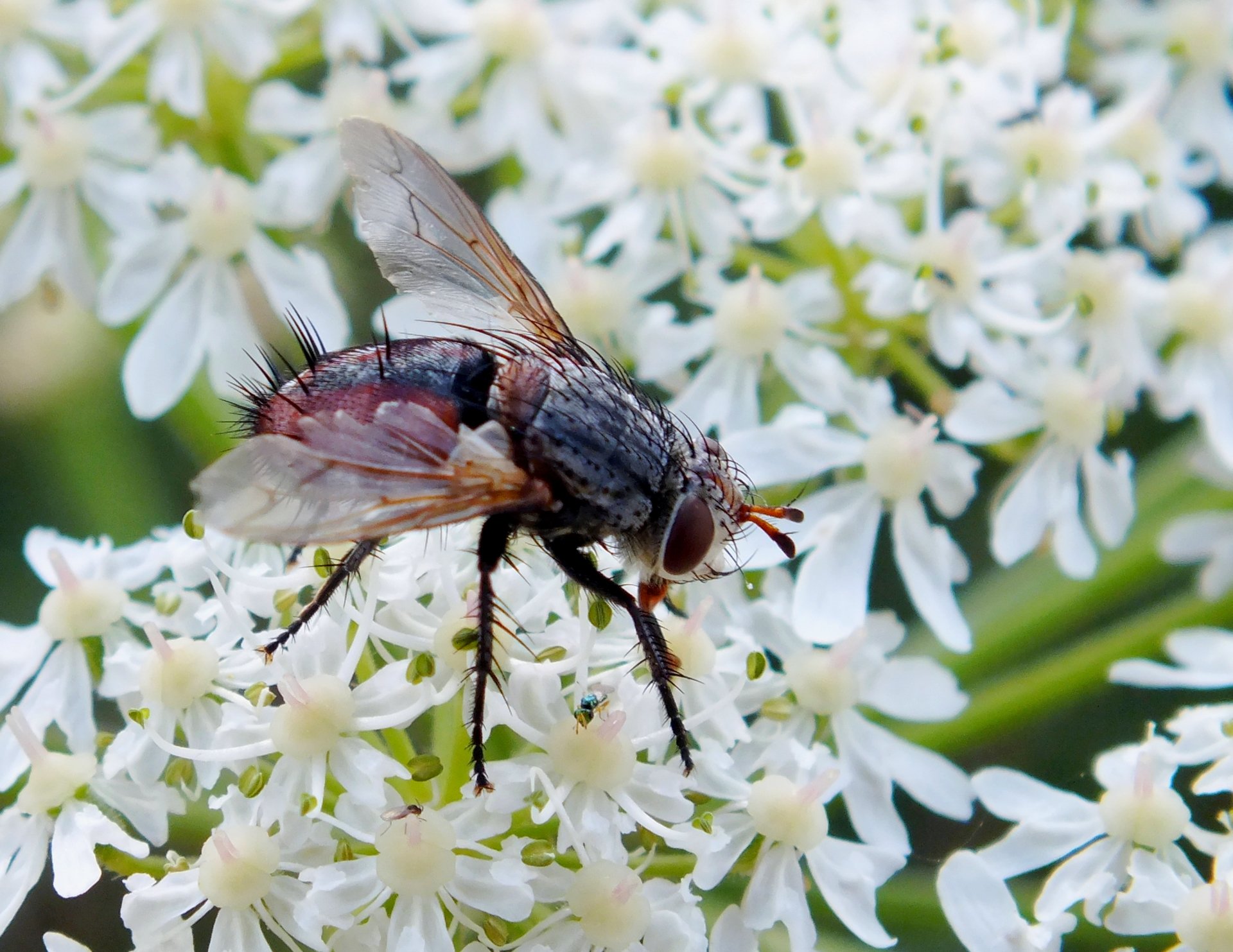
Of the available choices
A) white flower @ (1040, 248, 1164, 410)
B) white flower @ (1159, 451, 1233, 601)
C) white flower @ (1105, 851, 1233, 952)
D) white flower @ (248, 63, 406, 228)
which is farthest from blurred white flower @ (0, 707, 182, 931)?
white flower @ (1159, 451, 1233, 601)

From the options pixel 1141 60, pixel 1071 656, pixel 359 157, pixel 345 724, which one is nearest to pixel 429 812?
pixel 345 724

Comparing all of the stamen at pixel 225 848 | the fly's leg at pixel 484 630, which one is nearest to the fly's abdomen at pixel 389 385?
the fly's leg at pixel 484 630

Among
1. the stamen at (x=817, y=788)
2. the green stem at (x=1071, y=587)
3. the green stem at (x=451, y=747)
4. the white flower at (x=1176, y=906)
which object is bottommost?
the green stem at (x=1071, y=587)

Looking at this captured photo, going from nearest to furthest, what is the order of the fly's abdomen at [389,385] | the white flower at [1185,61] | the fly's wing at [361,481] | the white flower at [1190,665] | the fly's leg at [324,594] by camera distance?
the fly's wing at [361,481], the fly's abdomen at [389,385], the fly's leg at [324,594], the white flower at [1190,665], the white flower at [1185,61]

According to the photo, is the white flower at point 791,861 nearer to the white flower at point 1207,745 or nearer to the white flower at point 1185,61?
the white flower at point 1207,745

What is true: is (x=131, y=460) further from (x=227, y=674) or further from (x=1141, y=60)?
(x=1141, y=60)

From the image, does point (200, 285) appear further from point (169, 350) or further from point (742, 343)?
point (742, 343)
